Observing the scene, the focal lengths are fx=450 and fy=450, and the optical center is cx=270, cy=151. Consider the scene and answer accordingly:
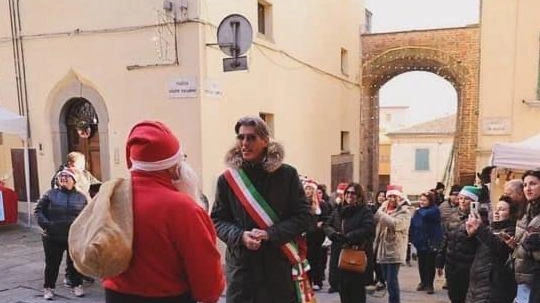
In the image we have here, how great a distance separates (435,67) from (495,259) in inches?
507

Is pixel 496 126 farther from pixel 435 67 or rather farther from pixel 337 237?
pixel 337 237

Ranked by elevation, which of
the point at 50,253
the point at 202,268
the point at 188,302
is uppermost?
the point at 202,268

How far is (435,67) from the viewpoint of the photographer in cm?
1534

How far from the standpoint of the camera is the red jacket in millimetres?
1830

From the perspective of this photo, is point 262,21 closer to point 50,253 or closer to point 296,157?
point 296,157

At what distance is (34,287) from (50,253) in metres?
0.67

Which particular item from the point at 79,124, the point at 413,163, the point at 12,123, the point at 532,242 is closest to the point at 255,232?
the point at 532,242

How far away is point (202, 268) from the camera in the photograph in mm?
1865

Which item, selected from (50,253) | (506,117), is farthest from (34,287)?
(506,117)

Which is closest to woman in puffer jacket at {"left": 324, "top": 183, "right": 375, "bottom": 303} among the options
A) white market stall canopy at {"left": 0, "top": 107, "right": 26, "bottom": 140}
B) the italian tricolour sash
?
the italian tricolour sash

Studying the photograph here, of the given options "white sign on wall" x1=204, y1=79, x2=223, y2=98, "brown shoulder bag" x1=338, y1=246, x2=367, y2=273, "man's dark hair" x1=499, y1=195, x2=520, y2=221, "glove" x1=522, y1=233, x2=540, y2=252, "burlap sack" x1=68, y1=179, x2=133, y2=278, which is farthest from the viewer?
"white sign on wall" x1=204, y1=79, x2=223, y2=98

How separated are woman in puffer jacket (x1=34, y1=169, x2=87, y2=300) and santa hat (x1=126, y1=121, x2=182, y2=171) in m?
3.67

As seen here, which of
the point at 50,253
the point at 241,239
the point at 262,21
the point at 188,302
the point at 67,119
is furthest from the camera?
the point at 262,21

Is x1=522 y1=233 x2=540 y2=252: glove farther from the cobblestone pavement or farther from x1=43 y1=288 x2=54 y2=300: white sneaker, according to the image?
x1=43 y1=288 x2=54 y2=300: white sneaker
